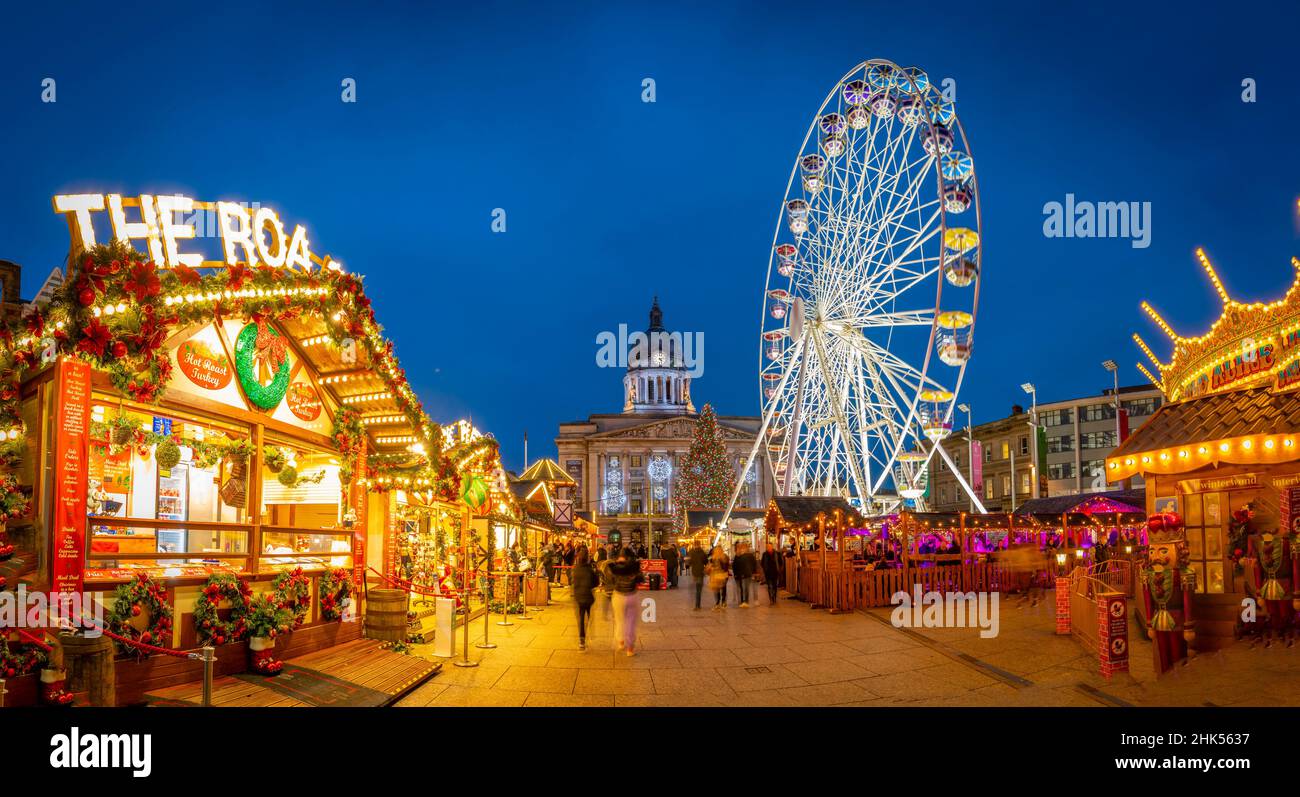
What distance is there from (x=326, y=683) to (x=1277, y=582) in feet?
36.4

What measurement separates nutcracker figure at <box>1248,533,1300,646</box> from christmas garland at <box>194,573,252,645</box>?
11617 mm

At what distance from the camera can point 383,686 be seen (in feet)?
31.0

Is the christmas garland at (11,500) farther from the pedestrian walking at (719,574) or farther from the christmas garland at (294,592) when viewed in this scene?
the pedestrian walking at (719,574)

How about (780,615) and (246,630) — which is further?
(780,615)

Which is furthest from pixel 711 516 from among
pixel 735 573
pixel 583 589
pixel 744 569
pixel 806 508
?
pixel 583 589

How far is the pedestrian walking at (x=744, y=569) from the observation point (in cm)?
2114

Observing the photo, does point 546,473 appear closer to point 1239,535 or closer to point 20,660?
point 1239,535

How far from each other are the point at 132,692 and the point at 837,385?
96.6 feet

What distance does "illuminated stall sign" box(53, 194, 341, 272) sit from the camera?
726 centimetres

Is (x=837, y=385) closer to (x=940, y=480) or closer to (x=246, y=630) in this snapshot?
(x=246, y=630)

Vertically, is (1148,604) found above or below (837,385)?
below
